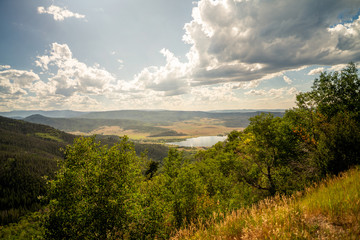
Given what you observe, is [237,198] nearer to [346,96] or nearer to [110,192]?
[110,192]

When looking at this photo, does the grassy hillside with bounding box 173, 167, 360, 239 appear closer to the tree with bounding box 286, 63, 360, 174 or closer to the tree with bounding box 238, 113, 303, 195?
the tree with bounding box 286, 63, 360, 174

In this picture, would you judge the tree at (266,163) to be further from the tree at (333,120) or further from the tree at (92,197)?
the tree at (92,197)

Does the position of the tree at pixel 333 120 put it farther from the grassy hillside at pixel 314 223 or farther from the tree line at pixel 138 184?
the grassy hillside at pixel 314 223

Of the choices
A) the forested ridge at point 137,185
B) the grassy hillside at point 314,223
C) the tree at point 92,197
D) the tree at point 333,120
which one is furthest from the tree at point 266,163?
the tree at point 92,197

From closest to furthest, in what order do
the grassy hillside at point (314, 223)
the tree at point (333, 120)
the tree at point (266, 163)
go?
the grassy hillside at point (314, 223)
the tree at point (333, 120)
the tree at point (266, 163)

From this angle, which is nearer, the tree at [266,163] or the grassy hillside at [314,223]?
the grassy hillside at [314,223]

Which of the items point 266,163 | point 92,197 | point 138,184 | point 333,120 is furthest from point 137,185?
point 333,120

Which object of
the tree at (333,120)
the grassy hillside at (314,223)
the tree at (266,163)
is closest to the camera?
the grassy hillside at (314,223)

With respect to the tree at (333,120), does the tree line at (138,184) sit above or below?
below

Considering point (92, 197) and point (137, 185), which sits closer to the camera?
point (92, 197)

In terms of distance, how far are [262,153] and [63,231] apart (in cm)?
2075

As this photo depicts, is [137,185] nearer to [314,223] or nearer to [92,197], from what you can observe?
[92,197]

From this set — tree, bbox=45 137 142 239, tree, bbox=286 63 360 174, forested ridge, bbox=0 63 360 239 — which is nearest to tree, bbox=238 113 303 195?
forested ridge, bbox=0 63 360 239

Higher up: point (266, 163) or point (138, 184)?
point (266, 163)
